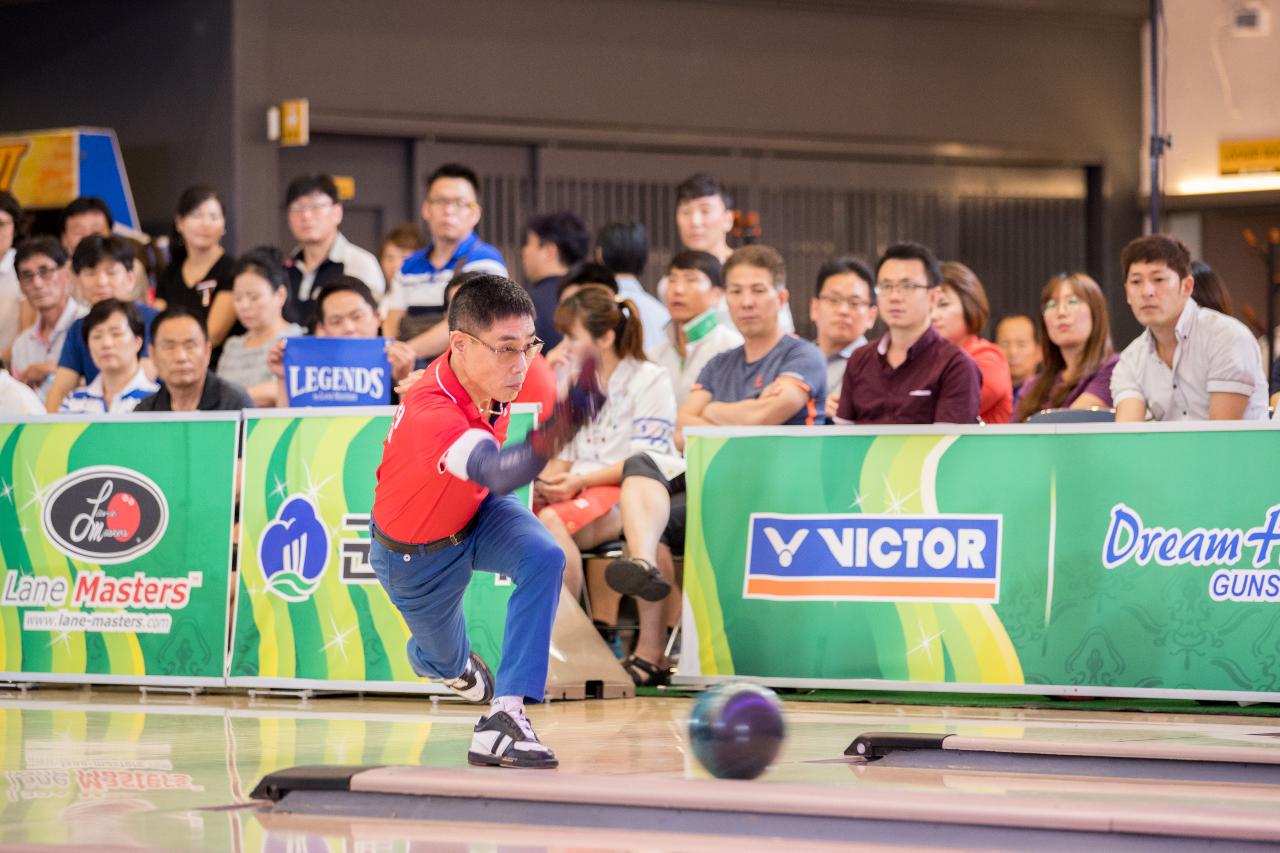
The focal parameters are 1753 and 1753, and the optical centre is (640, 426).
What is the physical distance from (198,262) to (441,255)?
1.71 meters

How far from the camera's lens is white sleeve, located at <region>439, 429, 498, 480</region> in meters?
5.12

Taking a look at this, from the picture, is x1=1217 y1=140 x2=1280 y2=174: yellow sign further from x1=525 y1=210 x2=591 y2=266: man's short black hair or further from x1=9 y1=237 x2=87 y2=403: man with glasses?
x1=9 y1=237 x2=87 y2=403: man with glasses

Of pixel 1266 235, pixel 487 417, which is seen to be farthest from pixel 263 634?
pixel 1266 235

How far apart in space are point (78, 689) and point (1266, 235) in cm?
1058

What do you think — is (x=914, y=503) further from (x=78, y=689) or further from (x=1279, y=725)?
(x=78, y=689)

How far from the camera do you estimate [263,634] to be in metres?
7.67

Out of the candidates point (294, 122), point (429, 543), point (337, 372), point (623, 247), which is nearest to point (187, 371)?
point (337, 372)

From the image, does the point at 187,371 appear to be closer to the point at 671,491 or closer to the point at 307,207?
the point at 307,207

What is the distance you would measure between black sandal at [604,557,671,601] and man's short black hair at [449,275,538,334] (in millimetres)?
2142

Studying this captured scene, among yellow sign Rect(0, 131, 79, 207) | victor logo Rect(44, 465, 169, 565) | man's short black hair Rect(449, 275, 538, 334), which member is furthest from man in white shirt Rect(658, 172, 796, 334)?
yellow sign Rect(0, 131, 79, 207)

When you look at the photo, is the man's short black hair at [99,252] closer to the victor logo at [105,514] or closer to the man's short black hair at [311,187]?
the man's short black hair at [311,187]

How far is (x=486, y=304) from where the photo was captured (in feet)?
17.7

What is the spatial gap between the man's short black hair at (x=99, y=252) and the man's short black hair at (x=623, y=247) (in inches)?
108

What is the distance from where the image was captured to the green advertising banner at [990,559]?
6.86 metres
